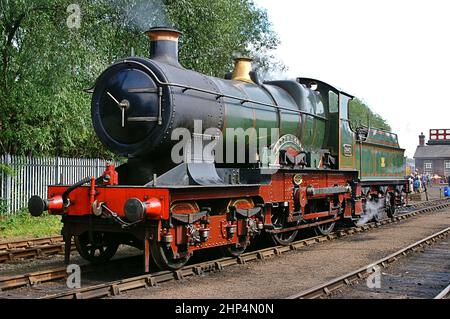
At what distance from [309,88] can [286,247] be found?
395 centimetres

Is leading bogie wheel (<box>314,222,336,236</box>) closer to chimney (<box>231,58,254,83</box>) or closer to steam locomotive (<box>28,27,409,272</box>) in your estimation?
steam locomotive (<box>28,27,409,272</box>)

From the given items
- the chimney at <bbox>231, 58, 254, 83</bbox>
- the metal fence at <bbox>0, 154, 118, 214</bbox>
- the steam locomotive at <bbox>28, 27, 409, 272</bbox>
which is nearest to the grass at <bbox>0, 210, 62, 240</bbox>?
the metal fence at <bbox>0, 154, 118, 214</bbox>

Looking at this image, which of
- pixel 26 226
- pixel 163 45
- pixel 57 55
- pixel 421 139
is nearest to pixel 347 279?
pixel 163 45

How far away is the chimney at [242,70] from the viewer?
422 inches

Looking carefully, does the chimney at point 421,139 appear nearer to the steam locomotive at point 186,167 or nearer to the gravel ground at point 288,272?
the gravel ground at point 288,272

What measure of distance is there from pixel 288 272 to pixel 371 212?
7573 mm

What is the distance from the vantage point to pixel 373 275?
8234 millimetres

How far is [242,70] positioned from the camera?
10.8m

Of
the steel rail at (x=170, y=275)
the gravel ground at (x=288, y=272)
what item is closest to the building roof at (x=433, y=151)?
the gravel ground at (x=288, y=272)

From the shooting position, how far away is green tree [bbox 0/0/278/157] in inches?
573

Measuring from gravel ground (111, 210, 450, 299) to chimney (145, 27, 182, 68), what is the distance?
11.8 feet

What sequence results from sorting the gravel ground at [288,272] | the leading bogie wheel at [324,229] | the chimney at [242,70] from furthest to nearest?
the leading bogie wheel at [324,229] < the chimney at [242,70] < the gravel ground at [288,272]

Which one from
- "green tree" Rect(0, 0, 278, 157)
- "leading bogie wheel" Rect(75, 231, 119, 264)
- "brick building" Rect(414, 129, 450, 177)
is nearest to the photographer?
"leading bogie wheel" Rect(75, 231, 119, 264)

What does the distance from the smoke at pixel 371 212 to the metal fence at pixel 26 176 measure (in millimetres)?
8484
